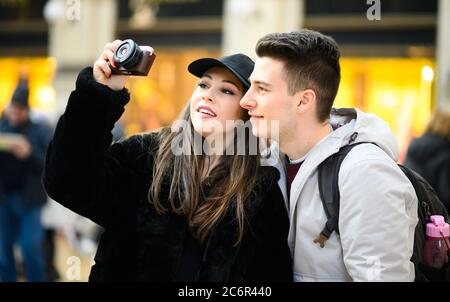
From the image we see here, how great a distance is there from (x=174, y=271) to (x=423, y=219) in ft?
3.54

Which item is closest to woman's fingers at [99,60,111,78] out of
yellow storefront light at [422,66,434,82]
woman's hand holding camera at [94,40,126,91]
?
woman's hand holding camera at [94,40,126,91]

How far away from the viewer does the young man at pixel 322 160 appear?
255cm

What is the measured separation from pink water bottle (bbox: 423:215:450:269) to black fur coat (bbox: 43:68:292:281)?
0.60 metres

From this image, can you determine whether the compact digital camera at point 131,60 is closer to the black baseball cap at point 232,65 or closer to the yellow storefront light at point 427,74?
the black baseball cap at point 232,65

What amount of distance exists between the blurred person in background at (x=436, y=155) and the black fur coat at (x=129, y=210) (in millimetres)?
3376

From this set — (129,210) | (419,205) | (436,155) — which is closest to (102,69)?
(129,210)

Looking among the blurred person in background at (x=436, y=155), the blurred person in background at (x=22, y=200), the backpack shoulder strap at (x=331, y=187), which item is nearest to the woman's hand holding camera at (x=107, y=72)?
the backpack shoulder strap at (x=331, y=187)

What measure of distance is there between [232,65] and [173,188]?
602 mm

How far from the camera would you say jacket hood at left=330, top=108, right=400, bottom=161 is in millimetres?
2871

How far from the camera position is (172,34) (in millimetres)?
12266

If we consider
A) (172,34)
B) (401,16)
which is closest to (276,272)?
(401,16)
